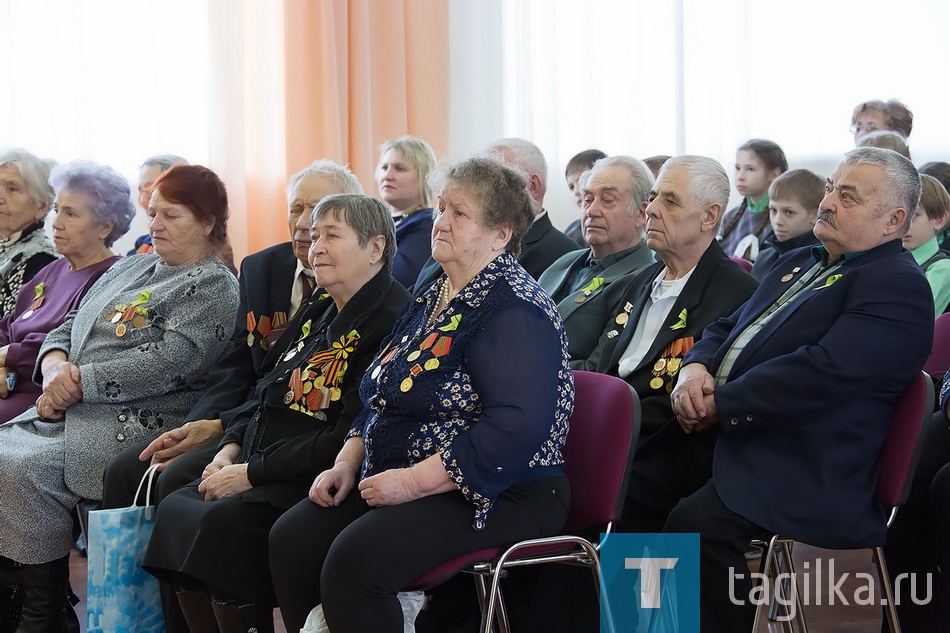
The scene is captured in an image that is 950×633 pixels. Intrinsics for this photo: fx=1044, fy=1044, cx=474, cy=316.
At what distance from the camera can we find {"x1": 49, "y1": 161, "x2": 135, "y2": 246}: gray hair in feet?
11.0

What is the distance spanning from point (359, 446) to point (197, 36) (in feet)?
11.5

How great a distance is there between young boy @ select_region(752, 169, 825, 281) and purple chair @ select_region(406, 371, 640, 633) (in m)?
1.70

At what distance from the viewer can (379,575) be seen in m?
1.91

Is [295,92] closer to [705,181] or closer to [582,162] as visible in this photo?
[582,162]

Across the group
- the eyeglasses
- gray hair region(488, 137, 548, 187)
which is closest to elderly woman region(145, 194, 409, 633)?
gray hair region(488, 137, 548, 187)

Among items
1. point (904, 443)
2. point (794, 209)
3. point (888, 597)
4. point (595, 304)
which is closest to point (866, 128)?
point (794, 209)

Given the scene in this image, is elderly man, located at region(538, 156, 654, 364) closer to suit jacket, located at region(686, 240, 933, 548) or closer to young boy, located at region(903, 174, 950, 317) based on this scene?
suit jacket, located at region(686, 240, 933, 548)

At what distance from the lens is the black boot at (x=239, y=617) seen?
88.7 inches

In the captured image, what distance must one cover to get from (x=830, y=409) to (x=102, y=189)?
237 cm

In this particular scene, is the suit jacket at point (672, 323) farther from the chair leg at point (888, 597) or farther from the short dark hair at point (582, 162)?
the short dark hair at point (582, 162)

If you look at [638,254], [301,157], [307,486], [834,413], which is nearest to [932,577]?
[834,413]

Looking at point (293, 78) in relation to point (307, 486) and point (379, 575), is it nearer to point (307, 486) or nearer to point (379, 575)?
point (307, 486)

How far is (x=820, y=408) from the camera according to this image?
216 centimetres

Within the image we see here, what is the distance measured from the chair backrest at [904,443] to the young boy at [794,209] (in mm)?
1585
